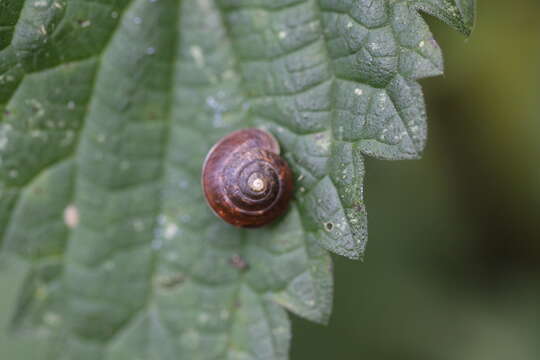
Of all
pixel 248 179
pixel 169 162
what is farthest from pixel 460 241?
pixel 169 162

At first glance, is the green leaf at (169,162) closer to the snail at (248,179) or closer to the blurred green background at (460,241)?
the snail at (248,179)

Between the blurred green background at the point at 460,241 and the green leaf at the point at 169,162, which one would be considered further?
the blurred green background at the point at 460,241

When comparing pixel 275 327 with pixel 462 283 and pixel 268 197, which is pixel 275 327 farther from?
pixel 462 283

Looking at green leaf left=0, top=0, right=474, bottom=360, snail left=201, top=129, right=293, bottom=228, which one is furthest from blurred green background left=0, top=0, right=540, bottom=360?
snail left=201, top=129, right=293, bottom=228

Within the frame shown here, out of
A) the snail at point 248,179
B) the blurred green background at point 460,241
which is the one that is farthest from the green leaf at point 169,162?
the blurred green background at point 460,241

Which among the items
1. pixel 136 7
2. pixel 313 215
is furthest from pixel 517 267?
pixel 136 7

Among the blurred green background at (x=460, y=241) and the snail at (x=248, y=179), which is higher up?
the snail at (x=248, y=179)
